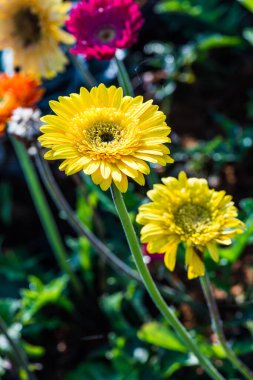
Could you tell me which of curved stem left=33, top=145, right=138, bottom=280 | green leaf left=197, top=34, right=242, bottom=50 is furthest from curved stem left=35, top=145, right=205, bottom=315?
green leaf left=197, top=34, right=242, bottom=50

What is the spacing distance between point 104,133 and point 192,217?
20cm

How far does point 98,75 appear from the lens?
2.20 metres

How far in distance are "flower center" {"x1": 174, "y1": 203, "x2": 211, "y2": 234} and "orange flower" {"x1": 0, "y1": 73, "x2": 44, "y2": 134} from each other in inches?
19.7

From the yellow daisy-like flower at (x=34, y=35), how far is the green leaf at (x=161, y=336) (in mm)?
657

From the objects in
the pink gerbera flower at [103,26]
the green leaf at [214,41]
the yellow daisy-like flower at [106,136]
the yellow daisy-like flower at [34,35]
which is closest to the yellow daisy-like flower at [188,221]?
the yellow daisy-like flower at [106,136]

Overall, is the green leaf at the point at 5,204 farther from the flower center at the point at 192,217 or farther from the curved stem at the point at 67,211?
the flower center at the point at 192,217

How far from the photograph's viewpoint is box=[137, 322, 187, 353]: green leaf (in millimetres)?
1334

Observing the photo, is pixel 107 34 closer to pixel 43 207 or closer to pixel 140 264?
pixel 43 207

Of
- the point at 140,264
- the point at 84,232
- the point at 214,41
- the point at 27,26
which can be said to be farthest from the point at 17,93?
the point at 214,41

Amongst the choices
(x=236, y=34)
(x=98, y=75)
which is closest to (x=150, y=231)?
(x=98, y=75)

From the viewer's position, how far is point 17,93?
1335 millimetres

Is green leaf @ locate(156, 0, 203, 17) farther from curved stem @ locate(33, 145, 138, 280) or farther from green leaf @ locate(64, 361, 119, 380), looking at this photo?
green leaf @ locate(64, 361, 119, 380)

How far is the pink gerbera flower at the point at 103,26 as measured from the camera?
119cm

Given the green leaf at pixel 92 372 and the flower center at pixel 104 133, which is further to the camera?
the green leaf at pixel 92 372
